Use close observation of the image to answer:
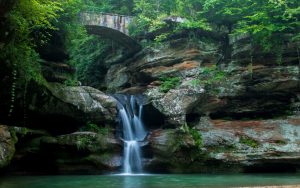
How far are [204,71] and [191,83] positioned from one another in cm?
171

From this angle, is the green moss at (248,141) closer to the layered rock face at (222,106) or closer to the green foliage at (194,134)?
the layered rock face at (222,106)

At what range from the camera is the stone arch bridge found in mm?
23375

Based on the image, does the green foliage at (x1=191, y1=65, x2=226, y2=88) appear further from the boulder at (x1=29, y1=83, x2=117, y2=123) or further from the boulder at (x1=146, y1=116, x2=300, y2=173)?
the boulder at (x1=29, y1=83, x2=117, y2=123)

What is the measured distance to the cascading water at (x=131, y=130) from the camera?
1738cm

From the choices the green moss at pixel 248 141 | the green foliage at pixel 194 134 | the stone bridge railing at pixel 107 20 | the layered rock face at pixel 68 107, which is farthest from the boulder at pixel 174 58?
the green moss at pixel 248 141

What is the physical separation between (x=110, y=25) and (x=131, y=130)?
8454 millimetres

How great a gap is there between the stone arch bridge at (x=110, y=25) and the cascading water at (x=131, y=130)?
18.6 ft

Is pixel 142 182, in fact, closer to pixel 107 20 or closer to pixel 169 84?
pixel 169 84

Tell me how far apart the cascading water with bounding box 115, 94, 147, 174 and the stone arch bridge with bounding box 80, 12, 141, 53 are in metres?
5.66

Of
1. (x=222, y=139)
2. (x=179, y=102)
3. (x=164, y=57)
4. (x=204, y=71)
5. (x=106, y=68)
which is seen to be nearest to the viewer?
(x=222, y=139)

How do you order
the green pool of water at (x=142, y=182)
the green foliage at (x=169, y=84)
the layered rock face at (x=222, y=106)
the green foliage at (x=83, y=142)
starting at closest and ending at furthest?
1. the green pool of water at (x=142, y=182)
2. the green foliage at (x=83, y=142)
3. the layered rock face at (x=222, y=106)
4. the green foliage at (x=169, y=84)

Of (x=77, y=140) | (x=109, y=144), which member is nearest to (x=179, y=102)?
(x=109, y=144)

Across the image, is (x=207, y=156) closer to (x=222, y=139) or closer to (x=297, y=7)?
(x=222, y=139)

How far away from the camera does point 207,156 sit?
57.1 feet
